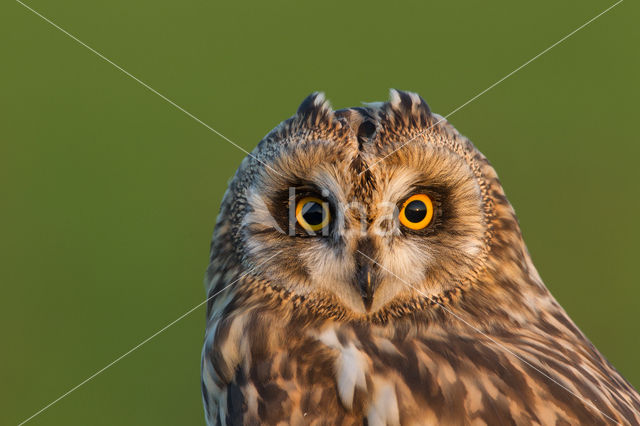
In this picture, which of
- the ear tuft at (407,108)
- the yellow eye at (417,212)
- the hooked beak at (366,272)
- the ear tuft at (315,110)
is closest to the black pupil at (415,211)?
the yellow eye at (417,212)

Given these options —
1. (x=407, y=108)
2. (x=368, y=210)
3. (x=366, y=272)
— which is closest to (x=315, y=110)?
(x=407, y=108)

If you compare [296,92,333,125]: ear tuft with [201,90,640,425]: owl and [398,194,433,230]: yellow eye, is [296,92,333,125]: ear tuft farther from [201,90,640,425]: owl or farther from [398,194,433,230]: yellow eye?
[398,194,433,230]: yellow eye

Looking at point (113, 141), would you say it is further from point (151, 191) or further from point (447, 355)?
point (447, 355)

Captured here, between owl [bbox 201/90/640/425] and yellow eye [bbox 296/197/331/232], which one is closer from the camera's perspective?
owl [bbox 201/90/640/425]

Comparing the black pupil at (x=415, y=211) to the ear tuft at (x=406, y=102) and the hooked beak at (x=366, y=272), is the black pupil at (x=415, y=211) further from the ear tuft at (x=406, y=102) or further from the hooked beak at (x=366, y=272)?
the ear tuft at (x=406, y=102)

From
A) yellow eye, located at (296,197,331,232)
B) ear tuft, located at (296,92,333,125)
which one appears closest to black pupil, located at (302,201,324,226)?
yellow eye, located at (296,197,331,232)

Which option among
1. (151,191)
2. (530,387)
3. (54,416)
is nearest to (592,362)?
(530,387)

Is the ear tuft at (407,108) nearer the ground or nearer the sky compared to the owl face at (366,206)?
nearer the sky

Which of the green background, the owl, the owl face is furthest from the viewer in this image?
the green background
